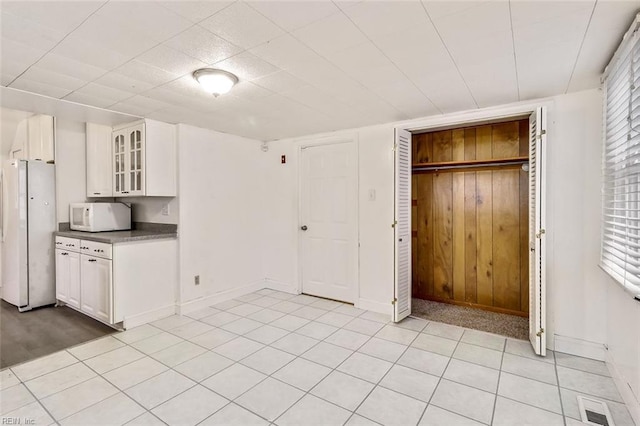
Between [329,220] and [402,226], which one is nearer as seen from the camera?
[402,226]

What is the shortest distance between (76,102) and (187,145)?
112 cm

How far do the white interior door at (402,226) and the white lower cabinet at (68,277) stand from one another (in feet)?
12.0

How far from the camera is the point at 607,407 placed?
77.9 inches

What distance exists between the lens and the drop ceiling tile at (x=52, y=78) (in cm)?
221

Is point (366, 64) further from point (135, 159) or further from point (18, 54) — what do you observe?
point (135, 159)

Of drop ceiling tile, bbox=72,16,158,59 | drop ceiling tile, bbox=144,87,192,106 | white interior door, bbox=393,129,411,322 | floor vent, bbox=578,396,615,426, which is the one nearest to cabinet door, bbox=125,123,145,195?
drop ceiling tile, bbox=144,87,192,106

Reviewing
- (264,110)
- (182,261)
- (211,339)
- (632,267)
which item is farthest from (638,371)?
(182,261)

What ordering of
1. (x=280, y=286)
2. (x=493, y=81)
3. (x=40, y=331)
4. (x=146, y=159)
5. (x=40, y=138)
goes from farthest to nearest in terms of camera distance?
(x=280, y=286) → (x=40, y=138) → (x=146, y=159) → (x=40, y=331) → (x=493, y=81)

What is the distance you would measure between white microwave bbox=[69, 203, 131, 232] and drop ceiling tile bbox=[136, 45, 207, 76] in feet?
8.05

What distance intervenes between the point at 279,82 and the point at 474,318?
3.24 meters

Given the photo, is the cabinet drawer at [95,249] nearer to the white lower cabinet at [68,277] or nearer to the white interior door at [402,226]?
the white lower cabinet at [68,277]

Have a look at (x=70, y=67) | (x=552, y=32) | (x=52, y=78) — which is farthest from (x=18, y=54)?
(x=552, y=32)

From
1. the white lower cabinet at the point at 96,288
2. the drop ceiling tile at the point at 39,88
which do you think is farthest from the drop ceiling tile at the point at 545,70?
the white lower cabinet at the point at 96,288

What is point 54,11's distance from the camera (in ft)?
5.08
